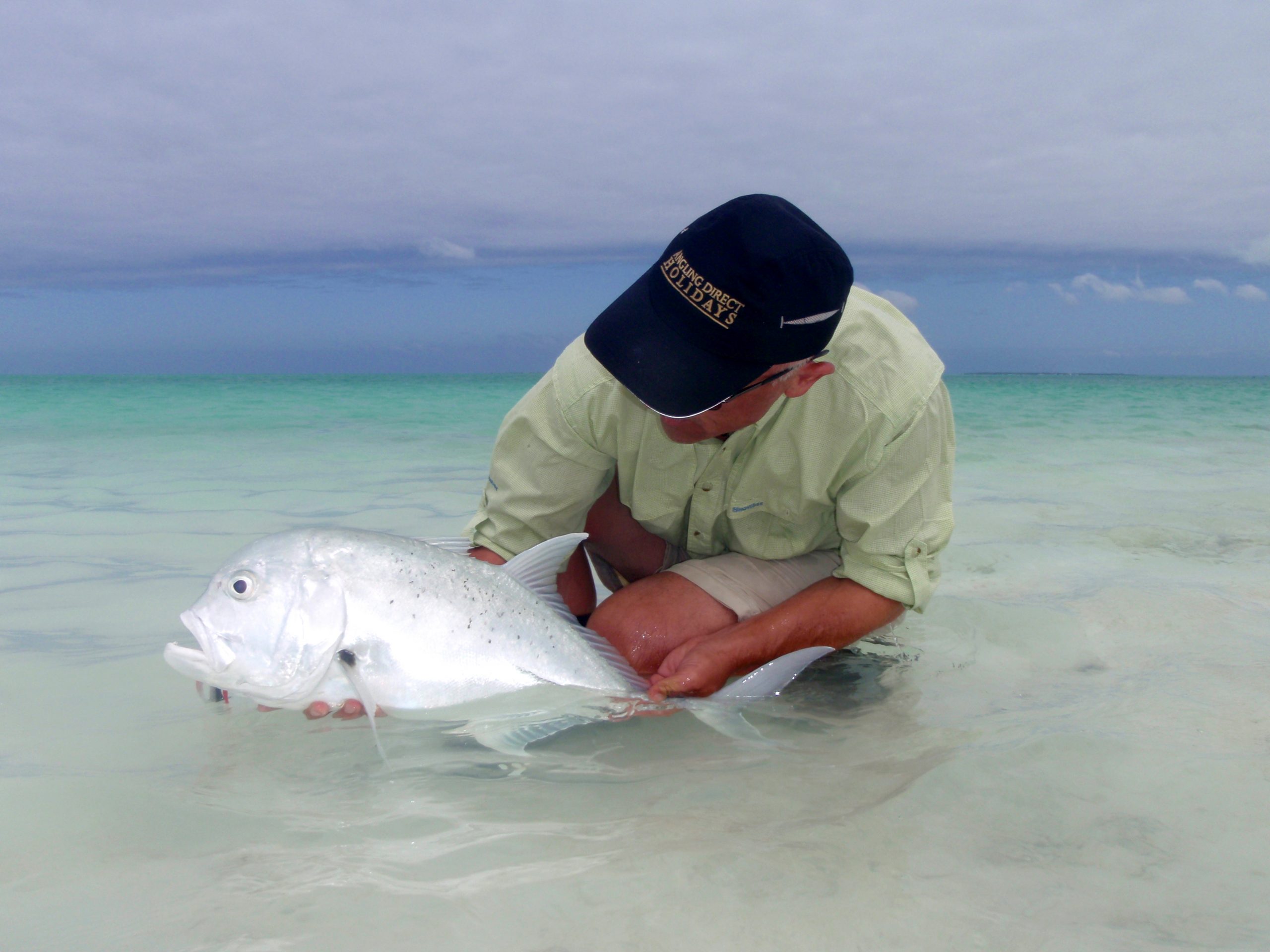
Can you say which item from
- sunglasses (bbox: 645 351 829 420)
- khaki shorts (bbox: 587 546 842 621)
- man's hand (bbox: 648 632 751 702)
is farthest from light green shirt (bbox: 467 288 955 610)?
man's hand (bbox: 648 632 751 702)

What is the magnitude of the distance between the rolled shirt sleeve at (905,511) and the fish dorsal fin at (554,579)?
71cm

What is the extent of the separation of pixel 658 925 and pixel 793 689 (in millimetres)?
1304

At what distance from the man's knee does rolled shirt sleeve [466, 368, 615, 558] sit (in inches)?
12.7

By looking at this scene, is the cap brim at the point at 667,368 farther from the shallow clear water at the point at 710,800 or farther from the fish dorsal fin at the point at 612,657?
the shallow clear water at the point at 710,800

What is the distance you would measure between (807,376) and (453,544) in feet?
3.18

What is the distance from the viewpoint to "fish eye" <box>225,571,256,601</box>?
189 cm

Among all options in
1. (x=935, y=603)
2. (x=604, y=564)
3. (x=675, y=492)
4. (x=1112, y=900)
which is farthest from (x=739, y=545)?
(x=1112, y=900)

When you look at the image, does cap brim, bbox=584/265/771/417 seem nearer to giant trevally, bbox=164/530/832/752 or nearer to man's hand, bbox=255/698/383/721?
giant trevally, bbox=164/530/832/752

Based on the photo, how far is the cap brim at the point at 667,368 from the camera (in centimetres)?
199

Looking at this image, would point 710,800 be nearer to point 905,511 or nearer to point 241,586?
point 905,511

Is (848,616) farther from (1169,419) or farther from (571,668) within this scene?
(1169,419)

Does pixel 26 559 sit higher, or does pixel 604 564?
pixel 604 564

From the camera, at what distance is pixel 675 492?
8.68 ft

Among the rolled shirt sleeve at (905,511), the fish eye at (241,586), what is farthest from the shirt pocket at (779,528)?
the fish eye at (241,586)
